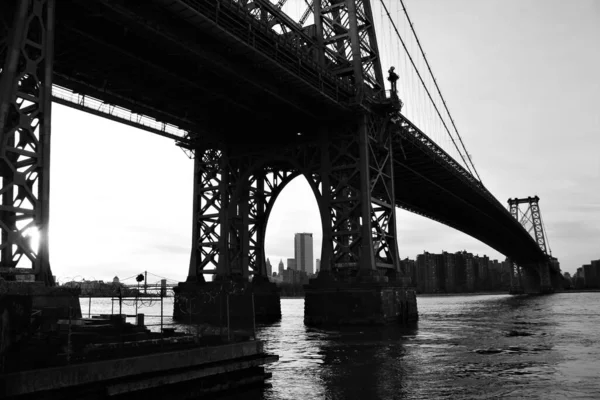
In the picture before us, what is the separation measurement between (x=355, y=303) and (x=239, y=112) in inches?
602

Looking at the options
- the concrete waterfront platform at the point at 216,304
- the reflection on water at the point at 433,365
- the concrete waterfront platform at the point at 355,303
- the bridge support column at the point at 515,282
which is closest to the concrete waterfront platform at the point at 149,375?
the reflection on water at the point at 433,365

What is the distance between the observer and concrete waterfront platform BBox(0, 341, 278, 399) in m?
10.3

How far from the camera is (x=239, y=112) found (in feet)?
127

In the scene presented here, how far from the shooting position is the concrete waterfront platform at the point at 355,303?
34.6m

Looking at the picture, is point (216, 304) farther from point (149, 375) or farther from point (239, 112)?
point (149, 375)

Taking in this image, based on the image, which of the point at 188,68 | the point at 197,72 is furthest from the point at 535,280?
the point at 188,68

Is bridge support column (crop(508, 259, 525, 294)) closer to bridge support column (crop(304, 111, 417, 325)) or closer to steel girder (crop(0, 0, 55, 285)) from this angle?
bridge support column (crop(304, 111, 417, 325))

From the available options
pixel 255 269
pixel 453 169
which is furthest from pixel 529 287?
pixel 255 269

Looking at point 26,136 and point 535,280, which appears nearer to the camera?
point 26,136

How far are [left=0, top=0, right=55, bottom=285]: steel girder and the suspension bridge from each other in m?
0.05

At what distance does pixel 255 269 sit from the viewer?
45.4 m

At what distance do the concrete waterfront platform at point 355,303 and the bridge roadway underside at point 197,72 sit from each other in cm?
1159

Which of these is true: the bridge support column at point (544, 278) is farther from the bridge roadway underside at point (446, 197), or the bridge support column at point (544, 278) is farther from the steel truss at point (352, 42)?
the steel truss at point (352, 42)

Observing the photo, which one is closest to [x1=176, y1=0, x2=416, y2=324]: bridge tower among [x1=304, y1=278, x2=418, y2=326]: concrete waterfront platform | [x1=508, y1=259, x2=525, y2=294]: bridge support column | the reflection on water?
[x1=304, y1=278, x2=418, y2=326]: concrete waterfront platform
